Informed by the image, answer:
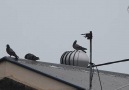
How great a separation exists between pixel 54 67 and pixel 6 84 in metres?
4.73

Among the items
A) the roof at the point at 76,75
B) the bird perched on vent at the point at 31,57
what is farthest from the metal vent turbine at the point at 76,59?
the bird perched on vent at the point at 31,57

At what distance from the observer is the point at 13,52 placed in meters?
19.5

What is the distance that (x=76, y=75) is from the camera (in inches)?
822

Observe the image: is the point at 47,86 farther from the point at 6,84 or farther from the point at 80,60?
the point at 80,60

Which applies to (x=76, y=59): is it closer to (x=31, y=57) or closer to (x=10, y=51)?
(x=31, y=57)

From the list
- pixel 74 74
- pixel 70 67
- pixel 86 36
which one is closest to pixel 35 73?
pixel 86 36

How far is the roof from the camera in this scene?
17.2m

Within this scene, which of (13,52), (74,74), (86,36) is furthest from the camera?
(74,74)

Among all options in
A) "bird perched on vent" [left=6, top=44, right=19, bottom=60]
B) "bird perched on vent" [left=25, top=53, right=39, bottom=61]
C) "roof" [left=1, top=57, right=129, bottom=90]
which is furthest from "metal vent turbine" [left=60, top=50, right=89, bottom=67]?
"bird perched on vent" [left=6, top=44, right=19, bottom=60]

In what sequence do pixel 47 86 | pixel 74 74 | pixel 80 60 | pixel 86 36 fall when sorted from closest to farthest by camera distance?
pixel 86 36 → pixel 47 86 → pixel 74 74 → pixel 80 60

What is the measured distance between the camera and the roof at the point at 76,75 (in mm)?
17236

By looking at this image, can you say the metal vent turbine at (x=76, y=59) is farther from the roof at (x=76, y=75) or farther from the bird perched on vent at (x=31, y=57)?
the bird perched on vent at (x=31, y=57)

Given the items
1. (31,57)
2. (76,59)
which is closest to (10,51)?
(31,57)

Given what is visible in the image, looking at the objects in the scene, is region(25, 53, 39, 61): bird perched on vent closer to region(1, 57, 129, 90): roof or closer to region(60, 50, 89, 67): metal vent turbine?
region(1, 57, 129, 90): roof
